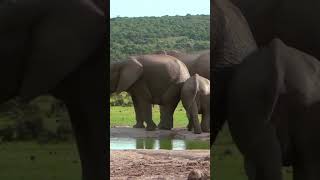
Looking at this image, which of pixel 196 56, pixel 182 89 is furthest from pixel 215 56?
pixel 196 56

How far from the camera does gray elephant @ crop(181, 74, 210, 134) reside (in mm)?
10320

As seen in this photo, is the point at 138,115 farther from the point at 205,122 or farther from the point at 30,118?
the point at 30,118

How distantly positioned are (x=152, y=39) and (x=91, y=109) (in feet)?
60.4

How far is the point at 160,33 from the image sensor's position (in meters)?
22.3

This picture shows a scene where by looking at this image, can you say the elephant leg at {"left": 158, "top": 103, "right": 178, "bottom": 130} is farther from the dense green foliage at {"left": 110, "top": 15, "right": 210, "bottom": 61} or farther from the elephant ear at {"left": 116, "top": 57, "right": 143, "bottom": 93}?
the dense green foliage at {"left": 110, "top": 15, "right": 210, "bottom": 61}

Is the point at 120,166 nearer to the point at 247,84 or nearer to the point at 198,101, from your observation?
the point at 198,101

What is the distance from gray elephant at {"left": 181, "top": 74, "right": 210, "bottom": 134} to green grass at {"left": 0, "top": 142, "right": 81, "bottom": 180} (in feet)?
21.5

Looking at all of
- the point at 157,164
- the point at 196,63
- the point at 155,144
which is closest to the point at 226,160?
the point at 157,164

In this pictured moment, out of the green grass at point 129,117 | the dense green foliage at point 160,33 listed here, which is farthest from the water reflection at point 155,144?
the dense green foliage at point 160,33

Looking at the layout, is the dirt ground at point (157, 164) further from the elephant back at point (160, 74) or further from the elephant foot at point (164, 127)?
the elephant back at point (160, 74)

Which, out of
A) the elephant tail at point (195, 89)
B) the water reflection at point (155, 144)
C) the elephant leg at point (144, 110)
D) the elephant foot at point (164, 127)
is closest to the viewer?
the water reflection at point (155, 144)

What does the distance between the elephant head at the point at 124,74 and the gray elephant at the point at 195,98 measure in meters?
0.75

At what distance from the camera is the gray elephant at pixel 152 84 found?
10.5 meters

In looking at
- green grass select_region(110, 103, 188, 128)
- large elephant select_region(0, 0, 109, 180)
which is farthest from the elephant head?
large elephant select_region(0, 0, 109, 180)
